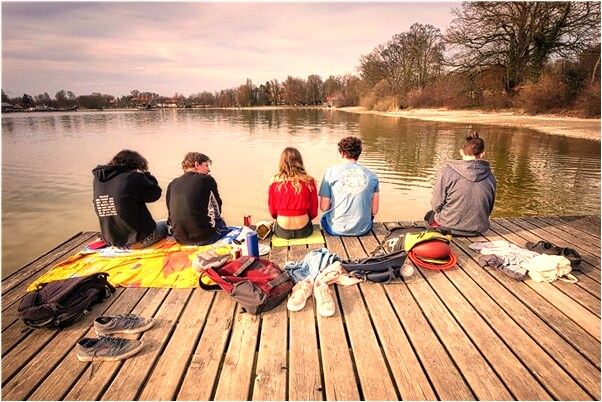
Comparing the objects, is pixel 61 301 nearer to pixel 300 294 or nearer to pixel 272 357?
pixel 272 357

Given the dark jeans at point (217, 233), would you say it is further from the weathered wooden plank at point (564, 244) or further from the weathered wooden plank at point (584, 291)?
the weathered wooden plank at point (564, 244)

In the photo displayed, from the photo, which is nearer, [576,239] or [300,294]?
[300,294]

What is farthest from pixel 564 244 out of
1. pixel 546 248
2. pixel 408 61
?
pixel 408 61

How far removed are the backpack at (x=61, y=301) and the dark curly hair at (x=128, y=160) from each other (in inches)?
55.4

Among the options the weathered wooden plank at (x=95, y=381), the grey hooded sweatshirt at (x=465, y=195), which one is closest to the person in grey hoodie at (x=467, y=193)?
the grey hooded sweatshirt at (x=465, y=195)

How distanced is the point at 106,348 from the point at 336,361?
1.69 m

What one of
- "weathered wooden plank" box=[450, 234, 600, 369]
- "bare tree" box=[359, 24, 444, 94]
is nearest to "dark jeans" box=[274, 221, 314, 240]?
"weathered wooden plank" box=[450, 234, 600, 369]

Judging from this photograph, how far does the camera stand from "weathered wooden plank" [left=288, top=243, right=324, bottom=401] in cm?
205

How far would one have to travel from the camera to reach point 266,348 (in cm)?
239

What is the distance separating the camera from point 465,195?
4098 mm

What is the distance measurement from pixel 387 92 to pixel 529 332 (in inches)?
1914

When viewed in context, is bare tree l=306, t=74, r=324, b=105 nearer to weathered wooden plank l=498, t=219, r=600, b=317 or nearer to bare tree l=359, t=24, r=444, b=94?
bare tree l=359, t=24, r=444, b=94

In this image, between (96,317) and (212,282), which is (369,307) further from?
(96,317)

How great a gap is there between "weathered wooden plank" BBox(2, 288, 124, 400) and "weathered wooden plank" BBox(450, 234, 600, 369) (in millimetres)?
3585
